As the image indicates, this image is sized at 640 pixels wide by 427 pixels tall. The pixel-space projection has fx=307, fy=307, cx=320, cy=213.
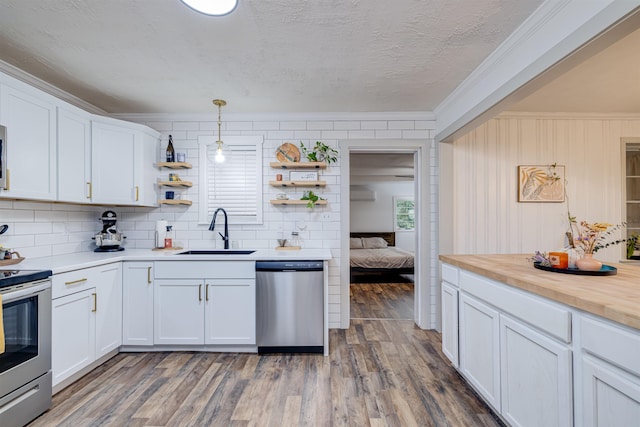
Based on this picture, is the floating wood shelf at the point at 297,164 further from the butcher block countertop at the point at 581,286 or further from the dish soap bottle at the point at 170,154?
the butcher block countertop at the point at 581,286

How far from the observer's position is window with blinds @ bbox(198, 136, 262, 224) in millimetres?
3455

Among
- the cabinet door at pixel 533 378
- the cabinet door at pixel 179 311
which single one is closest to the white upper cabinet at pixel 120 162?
the cabinet door at pixel 179 311

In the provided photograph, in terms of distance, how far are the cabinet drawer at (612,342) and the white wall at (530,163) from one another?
2281 millimetres

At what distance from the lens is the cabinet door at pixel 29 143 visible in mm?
2086

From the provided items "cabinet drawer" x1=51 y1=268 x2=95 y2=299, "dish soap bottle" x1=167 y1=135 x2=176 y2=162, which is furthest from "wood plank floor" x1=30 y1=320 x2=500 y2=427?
"dish soap bottle" x1=167 y1=135 x2=176 y2=162

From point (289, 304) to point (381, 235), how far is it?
578cm

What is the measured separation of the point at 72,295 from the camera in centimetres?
224

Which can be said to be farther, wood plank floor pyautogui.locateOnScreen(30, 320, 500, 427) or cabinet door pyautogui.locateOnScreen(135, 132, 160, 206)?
cabinet door pyautogui.locateOnScreen(135, 132, 160, 206)

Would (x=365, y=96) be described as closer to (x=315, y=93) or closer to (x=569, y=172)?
(x=315, y=93)

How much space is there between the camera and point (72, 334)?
7.36 ft

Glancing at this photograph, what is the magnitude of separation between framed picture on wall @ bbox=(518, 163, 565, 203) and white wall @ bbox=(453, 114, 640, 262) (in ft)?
0.21

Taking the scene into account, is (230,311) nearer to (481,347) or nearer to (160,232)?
(160,232)

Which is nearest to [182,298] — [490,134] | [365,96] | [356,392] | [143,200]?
[143,200]

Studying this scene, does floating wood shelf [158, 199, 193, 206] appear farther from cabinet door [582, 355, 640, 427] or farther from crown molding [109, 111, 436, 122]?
cabinet door [582, 355, 640, 427]
